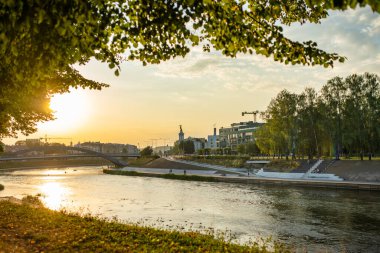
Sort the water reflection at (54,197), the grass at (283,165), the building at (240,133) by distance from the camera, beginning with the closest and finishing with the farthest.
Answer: the water reflection at (54,197), the grass at (283,165), the building at (240,133)

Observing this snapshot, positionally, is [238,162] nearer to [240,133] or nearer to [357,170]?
[357,170]

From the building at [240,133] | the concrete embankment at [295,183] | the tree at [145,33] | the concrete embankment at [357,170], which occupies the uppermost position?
the building at [240,133]

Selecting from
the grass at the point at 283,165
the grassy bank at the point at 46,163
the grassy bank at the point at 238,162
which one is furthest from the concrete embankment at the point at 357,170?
the grassy bank at the point at 46,163

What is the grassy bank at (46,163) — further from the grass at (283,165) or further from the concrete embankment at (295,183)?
the grass at (283,165)

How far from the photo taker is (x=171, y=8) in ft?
25.3

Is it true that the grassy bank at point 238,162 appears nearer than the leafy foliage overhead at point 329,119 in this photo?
No

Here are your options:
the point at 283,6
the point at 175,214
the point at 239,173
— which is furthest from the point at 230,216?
the point at 239,173

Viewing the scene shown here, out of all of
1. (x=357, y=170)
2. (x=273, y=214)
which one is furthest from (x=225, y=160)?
(x=273, y=214)

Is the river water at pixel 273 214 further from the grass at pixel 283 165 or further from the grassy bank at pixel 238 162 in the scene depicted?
the grassy bank at pixel 238 162

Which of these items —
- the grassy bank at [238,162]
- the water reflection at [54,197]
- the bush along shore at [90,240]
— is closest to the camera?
the bush along shore at [90,240]

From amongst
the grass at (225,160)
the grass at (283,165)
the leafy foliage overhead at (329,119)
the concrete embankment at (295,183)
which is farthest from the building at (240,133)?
the concrete embankment at (295,183)

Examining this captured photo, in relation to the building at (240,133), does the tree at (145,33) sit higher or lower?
lower

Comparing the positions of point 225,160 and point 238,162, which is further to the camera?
A: point 225,160

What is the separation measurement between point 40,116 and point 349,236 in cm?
2065
